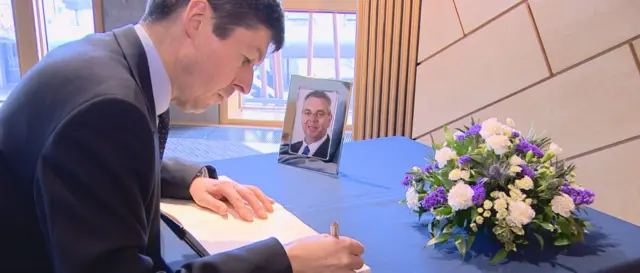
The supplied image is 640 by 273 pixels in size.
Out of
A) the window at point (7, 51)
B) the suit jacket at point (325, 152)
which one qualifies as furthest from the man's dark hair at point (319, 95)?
the window at point (7, 51)

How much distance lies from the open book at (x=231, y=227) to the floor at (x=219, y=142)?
2317 mm

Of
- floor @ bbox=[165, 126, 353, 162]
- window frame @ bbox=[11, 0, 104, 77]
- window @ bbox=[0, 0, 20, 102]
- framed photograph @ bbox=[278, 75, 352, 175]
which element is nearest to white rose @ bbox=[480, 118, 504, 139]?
framed photograph @ bbox=[278, 75, 352, 175]

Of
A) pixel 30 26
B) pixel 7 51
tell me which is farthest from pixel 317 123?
pixel 7 51

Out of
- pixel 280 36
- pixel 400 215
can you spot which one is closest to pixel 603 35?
pixel 400 215

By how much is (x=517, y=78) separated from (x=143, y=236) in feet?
8.29

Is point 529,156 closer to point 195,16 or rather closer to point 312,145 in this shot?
point 312,145

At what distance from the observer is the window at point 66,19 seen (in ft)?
14.1

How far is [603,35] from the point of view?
256cm

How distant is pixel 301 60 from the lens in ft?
15.0

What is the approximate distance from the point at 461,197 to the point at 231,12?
580mm

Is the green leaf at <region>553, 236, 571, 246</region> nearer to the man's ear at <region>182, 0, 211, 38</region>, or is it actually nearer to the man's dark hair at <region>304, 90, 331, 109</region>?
the man's dark hair at <region>304, 90, 331, 109</region>

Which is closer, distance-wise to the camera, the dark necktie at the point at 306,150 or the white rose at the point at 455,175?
the white rose at the point at 455,175

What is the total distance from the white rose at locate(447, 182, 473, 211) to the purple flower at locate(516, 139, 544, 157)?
182 mm

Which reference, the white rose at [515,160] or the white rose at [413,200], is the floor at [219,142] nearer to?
the white rose at [413,200]
